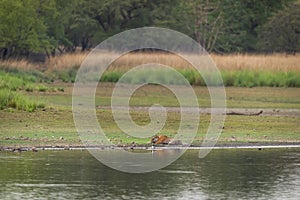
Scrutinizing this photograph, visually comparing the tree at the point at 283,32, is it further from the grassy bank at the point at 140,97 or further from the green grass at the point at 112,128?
the green grass at the point at 112,128

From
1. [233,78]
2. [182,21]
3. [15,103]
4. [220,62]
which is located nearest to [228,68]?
[220,62]

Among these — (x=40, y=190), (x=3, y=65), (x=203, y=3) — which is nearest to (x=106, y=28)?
(x=203, y=3)

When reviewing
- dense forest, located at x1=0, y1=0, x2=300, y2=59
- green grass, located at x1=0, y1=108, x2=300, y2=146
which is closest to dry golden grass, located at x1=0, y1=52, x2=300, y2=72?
dense forest, located at x1=0, y1=0, x2=300, y2=59

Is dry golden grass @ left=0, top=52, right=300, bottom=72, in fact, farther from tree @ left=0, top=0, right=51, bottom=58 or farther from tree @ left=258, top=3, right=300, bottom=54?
tree @ left=258, top=3, right=300, bottom=54

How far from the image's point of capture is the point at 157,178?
15.7 m

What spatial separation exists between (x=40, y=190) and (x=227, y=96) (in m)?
→ 21.6

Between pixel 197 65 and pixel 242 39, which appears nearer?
pixel 197 65

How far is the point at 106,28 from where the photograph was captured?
69688mm

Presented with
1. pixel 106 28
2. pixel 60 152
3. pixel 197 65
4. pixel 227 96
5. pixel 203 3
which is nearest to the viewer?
pixel 60 152

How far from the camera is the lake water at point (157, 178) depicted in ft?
45.5

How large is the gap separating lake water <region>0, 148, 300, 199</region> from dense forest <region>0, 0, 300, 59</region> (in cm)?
3695

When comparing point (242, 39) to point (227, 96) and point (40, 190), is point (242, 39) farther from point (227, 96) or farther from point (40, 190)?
point (40, 190)

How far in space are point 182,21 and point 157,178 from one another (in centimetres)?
4983

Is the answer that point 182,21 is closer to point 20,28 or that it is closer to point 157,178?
point 20,28
